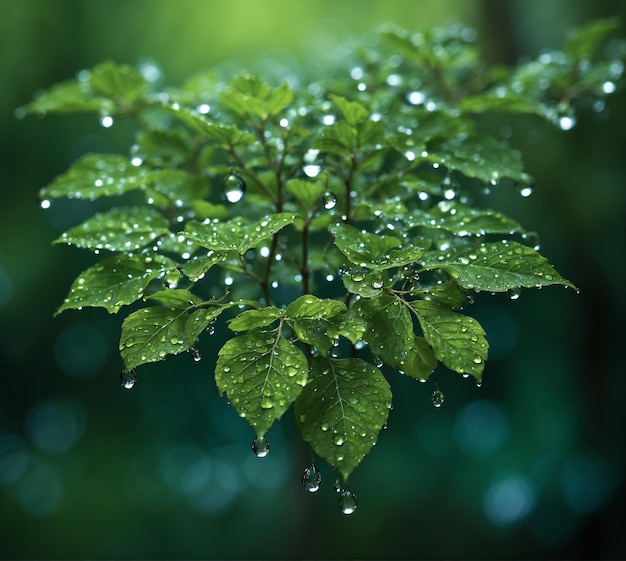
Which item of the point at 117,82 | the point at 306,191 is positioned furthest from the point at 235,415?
the point at 306,191

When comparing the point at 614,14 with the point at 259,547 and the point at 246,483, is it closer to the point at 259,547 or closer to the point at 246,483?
the point at 246,483

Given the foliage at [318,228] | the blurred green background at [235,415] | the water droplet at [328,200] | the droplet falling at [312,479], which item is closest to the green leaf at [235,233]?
the foliage at [318,228]

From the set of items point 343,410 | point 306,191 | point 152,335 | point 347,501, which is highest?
point 306,191

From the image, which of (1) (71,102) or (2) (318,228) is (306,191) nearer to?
(2) (318,228)

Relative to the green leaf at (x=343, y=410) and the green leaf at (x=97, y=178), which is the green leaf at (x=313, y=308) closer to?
the green leaf at (x=343, y=410)

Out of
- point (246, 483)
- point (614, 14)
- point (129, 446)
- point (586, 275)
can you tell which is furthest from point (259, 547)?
point (614, 14)

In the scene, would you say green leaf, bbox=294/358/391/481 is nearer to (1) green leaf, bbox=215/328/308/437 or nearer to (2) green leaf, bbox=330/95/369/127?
(1) green leaf, bbox=215/328/308/437
